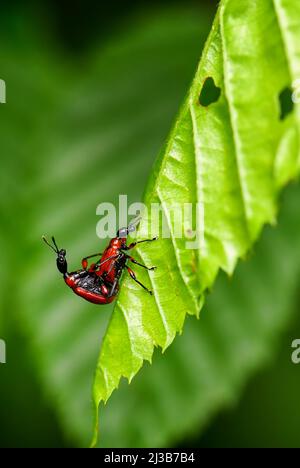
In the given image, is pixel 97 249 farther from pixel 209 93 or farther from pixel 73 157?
pixel 209 93

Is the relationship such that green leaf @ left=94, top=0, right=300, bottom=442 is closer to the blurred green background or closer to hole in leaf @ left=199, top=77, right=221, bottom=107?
hole in leaf @ left=199, top=77, right=221, bottom=107

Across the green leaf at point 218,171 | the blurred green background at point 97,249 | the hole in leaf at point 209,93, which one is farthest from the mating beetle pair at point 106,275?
the blurred green background at point 97,249

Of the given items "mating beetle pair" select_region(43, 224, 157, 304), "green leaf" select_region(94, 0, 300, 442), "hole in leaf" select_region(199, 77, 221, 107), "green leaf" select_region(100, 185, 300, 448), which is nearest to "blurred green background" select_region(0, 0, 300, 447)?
"green leaf" select_region(100, 185, 300, 448)

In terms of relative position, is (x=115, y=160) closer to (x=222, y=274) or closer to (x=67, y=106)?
(x=67, y=106)

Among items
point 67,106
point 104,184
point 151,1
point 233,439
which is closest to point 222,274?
point 104,184
